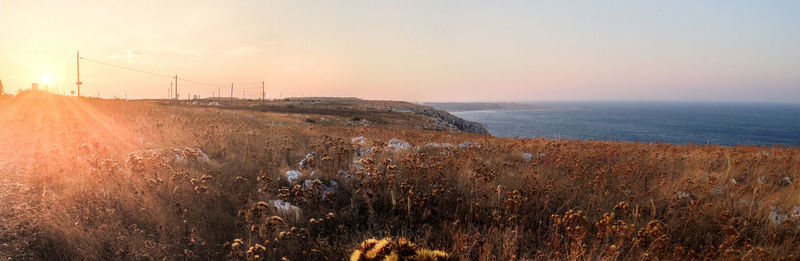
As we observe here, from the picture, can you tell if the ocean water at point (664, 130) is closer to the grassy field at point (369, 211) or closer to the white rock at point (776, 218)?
the grassy field at point (369, 211)

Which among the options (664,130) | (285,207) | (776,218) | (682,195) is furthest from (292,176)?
(664,130)

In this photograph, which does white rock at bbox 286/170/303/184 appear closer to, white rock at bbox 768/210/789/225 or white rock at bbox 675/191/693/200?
white rock at bbox 675/191/693/200

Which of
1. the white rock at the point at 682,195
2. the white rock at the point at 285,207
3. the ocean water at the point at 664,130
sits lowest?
the ocean water at the point at 664,130

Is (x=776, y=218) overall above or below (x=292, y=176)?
below

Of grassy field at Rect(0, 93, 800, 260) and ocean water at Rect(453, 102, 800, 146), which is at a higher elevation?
grassy field at Rect(0, 93, 800, 260)

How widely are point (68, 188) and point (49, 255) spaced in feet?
5.64

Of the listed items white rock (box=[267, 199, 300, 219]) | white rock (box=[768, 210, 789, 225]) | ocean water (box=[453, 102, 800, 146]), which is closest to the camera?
white rock (box=[768, 210, 789, 225])

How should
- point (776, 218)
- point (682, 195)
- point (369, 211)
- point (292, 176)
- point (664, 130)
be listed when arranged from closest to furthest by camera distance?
point (369, 211) → point (776, 218) → point (682, 195) → point (292, 176) → point (664, 130)

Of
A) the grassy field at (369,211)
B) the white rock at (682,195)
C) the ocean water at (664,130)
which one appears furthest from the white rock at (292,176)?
the ocean water at (664,130)

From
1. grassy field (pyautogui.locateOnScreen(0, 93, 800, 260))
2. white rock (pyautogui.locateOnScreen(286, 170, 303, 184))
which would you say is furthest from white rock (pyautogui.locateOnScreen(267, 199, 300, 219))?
white rock (pyautogui.locateOnScreen(286, 170, 303, 184))

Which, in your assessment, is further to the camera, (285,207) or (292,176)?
(292,176)

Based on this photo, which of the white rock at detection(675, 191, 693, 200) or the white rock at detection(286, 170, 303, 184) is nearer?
the white rock at detection(675, 191, 693, 200)

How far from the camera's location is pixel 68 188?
461 cm

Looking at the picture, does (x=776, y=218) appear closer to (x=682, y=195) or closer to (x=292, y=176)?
(x=682, y=195)
